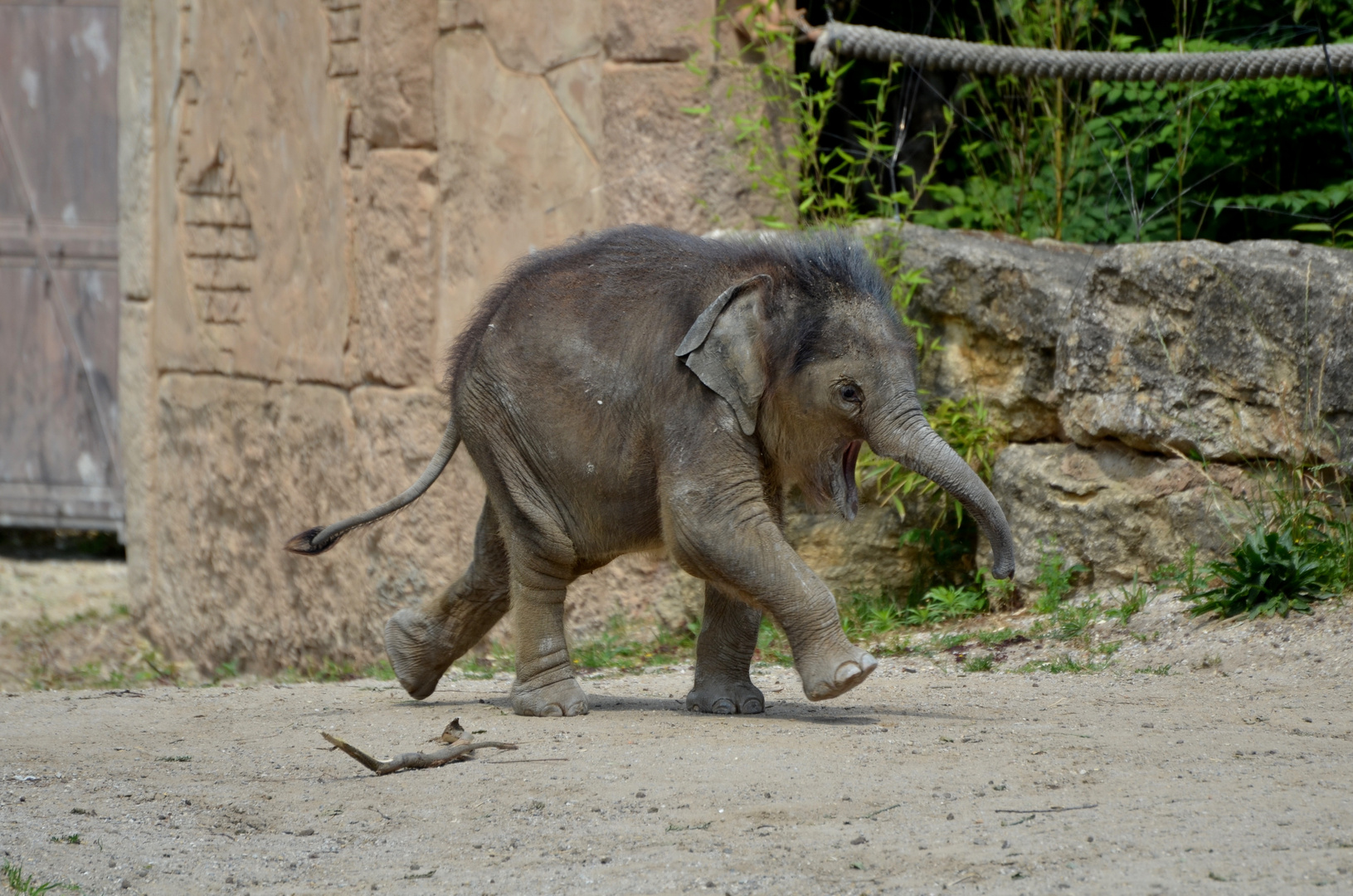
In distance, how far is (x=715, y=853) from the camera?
9.69ft

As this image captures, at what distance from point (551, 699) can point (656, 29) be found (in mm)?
3143

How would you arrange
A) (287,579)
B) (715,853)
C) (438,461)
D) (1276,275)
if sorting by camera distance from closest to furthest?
(715,853) < (438,461) < (1276,275) < (287,579)

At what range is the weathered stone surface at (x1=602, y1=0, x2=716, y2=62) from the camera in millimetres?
6266

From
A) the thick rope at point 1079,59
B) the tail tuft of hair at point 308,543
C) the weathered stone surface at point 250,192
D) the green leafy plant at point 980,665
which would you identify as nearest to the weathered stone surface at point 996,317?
the thick rope at point 1079,59

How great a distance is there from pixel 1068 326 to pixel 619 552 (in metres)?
2.28

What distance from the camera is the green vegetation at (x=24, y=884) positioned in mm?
2775

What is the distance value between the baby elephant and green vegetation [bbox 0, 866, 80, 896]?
5.86ft

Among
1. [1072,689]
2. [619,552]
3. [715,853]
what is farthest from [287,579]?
[715,853]

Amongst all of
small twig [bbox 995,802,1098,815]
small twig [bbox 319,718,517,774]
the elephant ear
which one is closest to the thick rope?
the elephant ear

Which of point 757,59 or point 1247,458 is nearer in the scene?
point 1247,458

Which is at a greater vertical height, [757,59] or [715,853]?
[757,59]

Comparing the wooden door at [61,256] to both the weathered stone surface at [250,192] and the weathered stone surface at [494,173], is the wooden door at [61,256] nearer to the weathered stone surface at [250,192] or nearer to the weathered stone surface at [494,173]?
the weathered stone surface at [250,192]

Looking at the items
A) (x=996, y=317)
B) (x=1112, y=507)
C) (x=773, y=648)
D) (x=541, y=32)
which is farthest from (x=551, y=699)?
(x=541, y=32)

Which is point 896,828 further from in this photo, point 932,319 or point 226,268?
point 226,268
